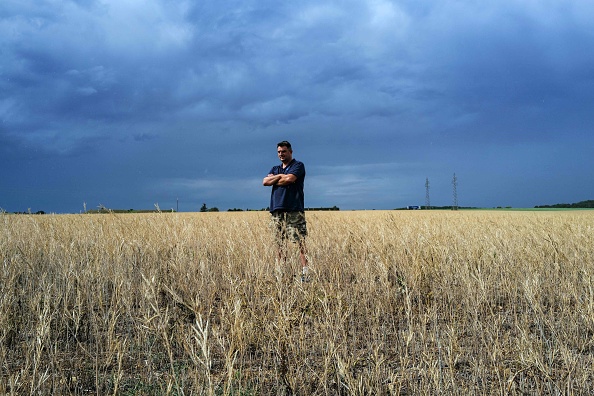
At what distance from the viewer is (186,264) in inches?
233

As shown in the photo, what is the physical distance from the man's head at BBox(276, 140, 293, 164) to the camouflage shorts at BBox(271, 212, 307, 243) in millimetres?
914

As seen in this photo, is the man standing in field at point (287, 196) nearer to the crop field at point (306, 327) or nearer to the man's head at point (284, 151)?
the man's head at point (284, 151)

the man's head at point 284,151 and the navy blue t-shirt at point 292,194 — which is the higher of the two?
the man's head at point 284,151

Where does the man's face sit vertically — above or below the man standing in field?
above

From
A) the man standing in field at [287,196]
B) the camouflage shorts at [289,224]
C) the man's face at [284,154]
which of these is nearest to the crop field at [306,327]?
the camouflage shorts at [289,224]

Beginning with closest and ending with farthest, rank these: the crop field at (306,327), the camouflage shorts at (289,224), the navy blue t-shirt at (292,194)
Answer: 1. the crop field at (306,327)
2. the camouflage shorts at (289,224)
3. the navy blue t-shirt at (292,194)

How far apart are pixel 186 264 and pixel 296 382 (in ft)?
12.0

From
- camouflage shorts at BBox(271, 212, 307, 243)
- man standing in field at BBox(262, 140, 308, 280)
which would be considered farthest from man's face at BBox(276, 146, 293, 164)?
camouflage shorts at BBox(271, 212, 307, 243)

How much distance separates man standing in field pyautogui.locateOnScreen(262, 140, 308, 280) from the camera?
21.2 ft

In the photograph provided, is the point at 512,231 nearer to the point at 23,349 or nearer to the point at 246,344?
the point at 246,344

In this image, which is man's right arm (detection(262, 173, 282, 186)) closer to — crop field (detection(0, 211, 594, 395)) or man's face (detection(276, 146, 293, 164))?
man's face (detection(276, 146, 293, 164))

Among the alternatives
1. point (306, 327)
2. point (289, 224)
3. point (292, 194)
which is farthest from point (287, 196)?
point (306, 327)

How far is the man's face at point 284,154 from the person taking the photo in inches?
267

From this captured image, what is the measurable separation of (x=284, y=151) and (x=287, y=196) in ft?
2.53
